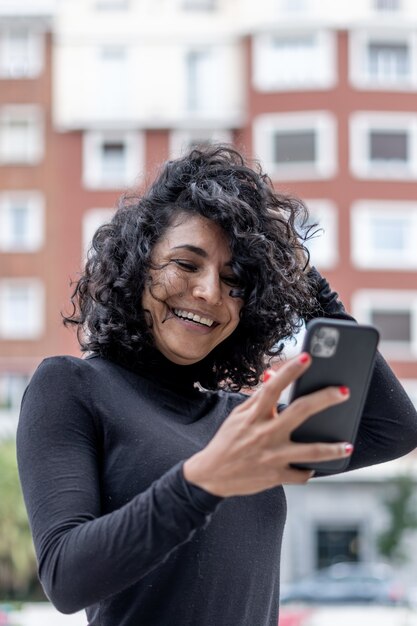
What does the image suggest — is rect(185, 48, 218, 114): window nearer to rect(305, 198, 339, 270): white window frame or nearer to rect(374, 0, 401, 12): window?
rect(305, 198, 339, 270): white window frame

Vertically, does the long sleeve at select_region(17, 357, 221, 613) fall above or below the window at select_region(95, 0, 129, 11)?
below

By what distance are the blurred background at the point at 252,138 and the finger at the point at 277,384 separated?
2273 cm

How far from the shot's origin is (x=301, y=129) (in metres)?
24.5

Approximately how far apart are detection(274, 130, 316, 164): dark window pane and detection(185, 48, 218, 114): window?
5.73 feet

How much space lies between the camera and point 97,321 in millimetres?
1575

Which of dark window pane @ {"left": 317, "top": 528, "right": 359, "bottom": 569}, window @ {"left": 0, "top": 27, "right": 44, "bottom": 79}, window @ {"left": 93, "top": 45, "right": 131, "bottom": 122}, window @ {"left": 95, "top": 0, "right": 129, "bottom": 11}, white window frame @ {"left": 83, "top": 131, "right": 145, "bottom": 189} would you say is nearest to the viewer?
dark window pane @ {"left": 317, "top": 528, "right": 359, "bottom": 569}

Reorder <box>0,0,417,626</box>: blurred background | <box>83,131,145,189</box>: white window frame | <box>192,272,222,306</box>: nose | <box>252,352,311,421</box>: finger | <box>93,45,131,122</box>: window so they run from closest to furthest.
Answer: <box>252,352,311,421</box>: finger → <box>192,272,222,306</box>: nose → <box>0,0,417,626</box>: blurred background → <box>83,131,145,189</box>: white window frame → <box>93,45,131,122</box>: window

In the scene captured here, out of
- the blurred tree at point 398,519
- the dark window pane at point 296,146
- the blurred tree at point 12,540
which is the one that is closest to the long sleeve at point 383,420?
the blurred tree at point 12,540

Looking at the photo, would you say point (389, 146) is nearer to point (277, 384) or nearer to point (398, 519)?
point (398, 519)

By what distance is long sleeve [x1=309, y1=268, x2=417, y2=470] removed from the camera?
1749mm

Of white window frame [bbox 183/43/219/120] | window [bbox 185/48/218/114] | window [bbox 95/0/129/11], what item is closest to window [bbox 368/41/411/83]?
white window frame [bbox 183/43/219/120]

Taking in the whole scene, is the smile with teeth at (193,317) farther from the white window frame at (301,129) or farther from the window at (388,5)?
the window at (388,5)

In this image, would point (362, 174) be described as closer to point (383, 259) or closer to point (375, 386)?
point (383, 259)

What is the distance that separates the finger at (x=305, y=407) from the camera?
1.08m
